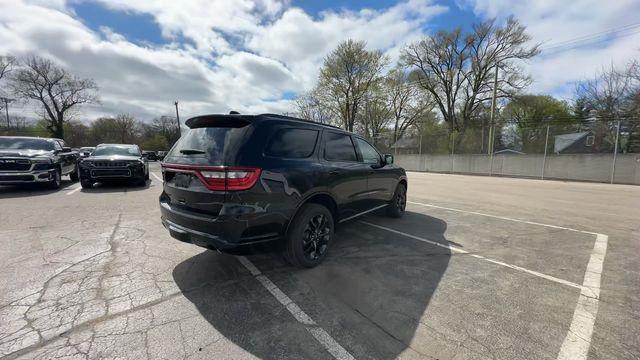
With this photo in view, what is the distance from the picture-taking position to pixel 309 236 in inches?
145

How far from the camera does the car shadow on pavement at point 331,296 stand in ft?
7.73

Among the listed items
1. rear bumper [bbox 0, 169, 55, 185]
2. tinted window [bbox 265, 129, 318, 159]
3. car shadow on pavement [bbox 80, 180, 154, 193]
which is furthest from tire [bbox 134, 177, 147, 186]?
tinted window [bbox 265, 129, 318, 159]

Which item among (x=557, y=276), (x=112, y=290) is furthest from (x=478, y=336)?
(x=112, y=290)

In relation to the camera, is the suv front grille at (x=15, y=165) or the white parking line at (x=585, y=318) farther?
the suv front grille at (x=15, y=165)


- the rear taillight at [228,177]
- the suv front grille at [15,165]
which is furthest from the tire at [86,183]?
the rear taillight at [228,177]

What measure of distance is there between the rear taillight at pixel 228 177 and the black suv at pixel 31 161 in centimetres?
933

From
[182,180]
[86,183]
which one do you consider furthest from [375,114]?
[182,180]

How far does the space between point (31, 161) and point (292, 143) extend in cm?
977

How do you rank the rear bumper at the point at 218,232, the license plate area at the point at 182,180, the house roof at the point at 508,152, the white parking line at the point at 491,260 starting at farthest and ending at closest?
→ the house roof at the point at 508,152 < the white parking line at the point at 491,260 < the license plate area at the point at 182,180 < the rear bumper at the point at 218,232

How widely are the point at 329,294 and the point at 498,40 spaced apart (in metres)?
36.3

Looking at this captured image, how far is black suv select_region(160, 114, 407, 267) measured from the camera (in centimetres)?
293

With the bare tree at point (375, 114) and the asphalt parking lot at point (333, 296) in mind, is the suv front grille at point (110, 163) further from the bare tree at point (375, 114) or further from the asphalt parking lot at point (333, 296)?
the bare tree at point (375, 114)

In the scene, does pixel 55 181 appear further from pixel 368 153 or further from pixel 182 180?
pixel 368 153

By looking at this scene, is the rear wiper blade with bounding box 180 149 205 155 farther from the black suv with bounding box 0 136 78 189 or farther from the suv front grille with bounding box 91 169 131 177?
the black suv with bounding box 0 136 78 189
